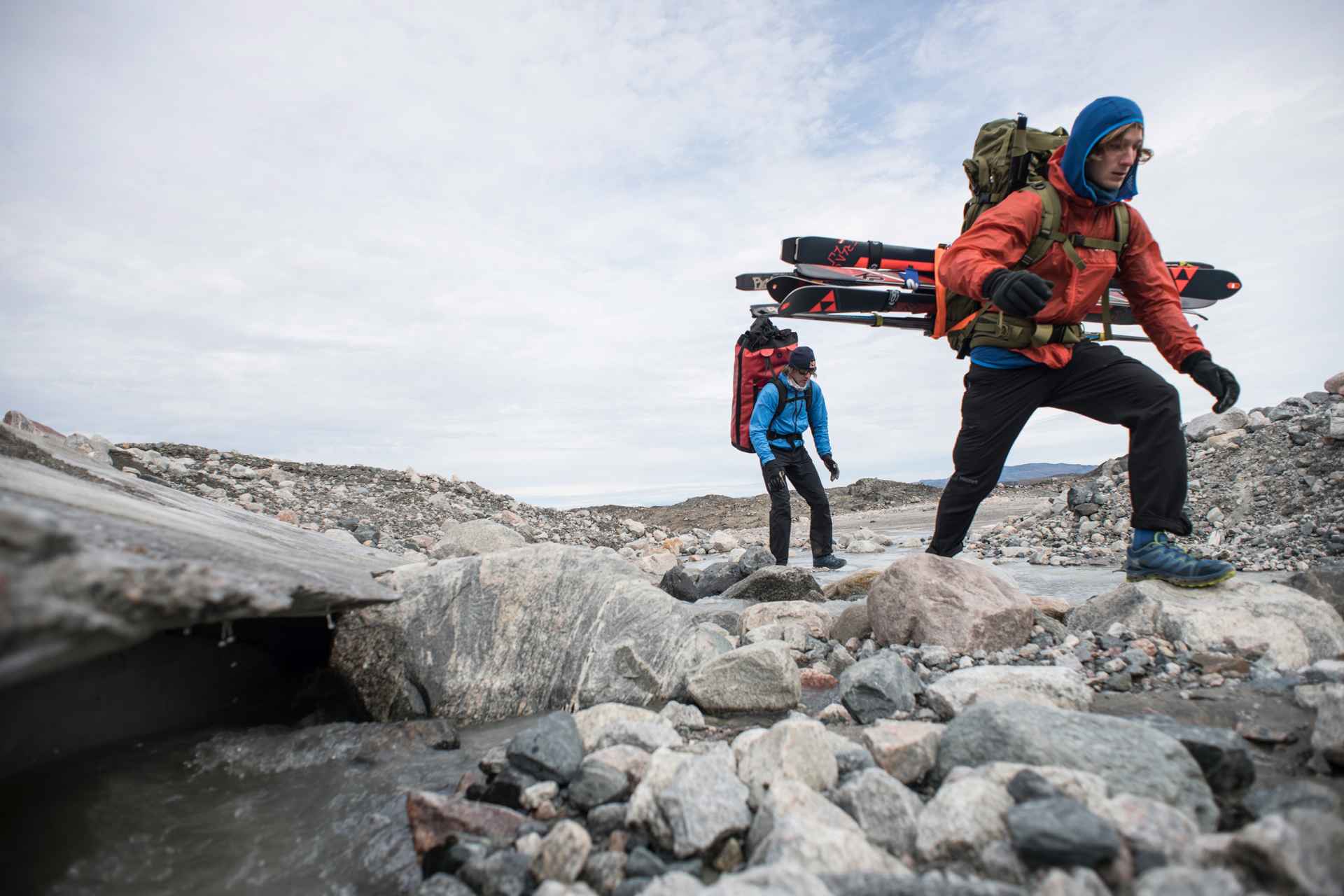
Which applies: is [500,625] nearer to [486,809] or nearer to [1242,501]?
[486,809]

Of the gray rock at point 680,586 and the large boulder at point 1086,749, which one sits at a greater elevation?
the large boulder at point 1086,749

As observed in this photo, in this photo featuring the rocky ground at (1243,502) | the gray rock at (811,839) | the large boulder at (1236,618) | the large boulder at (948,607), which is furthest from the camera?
the rocky ground at (1243,502)

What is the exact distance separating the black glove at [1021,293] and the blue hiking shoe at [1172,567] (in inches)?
58.9

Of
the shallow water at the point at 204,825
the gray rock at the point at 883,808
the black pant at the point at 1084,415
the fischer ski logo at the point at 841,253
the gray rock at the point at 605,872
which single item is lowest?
the shallow water at the point at 204,825

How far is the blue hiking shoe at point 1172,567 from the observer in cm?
363

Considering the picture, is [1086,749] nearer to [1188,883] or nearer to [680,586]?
[1188,883]

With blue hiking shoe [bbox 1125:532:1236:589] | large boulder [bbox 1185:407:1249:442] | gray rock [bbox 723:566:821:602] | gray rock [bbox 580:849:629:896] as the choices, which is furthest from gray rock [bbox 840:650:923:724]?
large boulder [bbox 1185:407:1249:442]

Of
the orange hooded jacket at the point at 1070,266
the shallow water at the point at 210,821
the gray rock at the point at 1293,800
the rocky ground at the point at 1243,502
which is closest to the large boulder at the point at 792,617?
the orange hooded jacket at the point at 1070,266

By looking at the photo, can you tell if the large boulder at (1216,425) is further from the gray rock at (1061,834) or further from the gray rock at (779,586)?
the gray rock at (1061,834)

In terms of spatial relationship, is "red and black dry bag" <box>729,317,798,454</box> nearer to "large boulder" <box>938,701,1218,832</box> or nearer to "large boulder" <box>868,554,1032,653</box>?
"large boulder" <box>868,554,1032,653</box>

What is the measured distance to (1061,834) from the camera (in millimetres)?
1407

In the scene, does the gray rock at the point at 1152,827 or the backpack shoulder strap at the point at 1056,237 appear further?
the backpack shoulder strap at the point at 1056,237

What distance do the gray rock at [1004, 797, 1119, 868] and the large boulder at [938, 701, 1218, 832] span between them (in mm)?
328

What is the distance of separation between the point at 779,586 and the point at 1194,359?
127 inches
